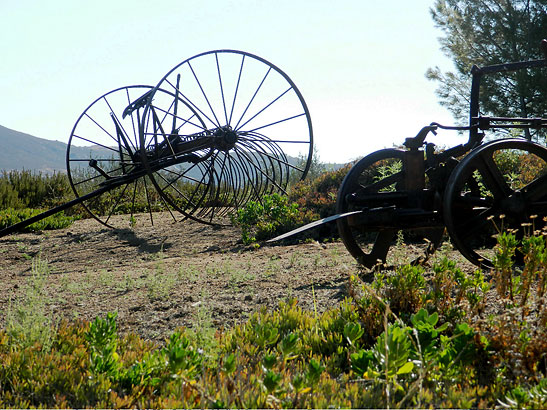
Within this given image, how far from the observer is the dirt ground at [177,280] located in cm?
325

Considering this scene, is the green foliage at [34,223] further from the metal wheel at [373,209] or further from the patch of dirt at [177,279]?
the metal wheel at [373,209]

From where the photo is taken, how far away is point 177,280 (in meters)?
4.34

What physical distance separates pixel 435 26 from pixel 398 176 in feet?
60.8

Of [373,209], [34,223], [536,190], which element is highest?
[536,190]

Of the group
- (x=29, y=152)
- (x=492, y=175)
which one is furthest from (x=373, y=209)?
(x=29, y=152)

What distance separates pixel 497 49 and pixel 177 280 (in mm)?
17961

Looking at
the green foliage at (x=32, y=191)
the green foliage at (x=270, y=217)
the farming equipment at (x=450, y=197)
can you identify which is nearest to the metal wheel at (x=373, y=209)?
the farming equipment at (x=450, y=197)

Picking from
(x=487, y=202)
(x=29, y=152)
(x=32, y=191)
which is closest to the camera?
(x=487, y=202)

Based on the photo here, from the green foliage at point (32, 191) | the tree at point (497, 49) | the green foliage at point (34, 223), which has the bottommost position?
the green foliage at point (34, 223)

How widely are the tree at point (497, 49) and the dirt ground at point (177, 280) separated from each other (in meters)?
13.9

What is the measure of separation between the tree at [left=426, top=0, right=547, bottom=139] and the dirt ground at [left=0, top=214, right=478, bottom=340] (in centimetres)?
1391

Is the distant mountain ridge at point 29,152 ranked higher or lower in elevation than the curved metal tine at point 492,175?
higher

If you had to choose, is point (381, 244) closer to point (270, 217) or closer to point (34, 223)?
point (270, 217)

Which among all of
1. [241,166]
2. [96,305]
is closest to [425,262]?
[96,305]
